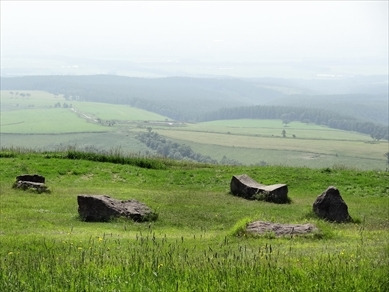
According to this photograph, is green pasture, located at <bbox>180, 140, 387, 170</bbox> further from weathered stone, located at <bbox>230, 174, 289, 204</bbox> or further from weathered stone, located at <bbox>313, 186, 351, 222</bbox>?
weathered stone, located at <bbox>313, 186, 351, 222</bbox>

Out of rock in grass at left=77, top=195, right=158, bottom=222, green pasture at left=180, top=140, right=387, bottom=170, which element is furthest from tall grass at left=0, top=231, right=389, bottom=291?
green pasture at left=180, top=140, right=387, bottom=170

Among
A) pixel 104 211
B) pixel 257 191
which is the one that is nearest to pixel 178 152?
pixel 257 191

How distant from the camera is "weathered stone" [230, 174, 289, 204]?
123 ft

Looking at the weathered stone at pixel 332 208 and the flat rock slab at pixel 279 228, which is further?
the weathered stone at pixel 332 208

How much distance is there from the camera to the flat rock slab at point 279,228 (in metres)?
22.4

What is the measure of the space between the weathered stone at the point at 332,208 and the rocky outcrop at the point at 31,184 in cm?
2066

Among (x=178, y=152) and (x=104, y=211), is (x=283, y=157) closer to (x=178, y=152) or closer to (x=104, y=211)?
(x=178, y=152)

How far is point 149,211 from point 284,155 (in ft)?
496

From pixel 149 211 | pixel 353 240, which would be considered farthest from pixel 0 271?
pixel 149 211

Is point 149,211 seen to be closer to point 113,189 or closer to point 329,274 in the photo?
point 113,189

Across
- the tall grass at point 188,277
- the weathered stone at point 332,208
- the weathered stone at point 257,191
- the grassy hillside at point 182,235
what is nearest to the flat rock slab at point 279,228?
the grassy hillside at point 182,235

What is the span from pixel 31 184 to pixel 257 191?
17.7 meters

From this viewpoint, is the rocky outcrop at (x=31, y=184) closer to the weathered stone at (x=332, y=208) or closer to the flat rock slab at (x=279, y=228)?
the flat rock slab at (x=279, y=228)

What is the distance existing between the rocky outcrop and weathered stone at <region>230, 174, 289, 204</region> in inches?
597
